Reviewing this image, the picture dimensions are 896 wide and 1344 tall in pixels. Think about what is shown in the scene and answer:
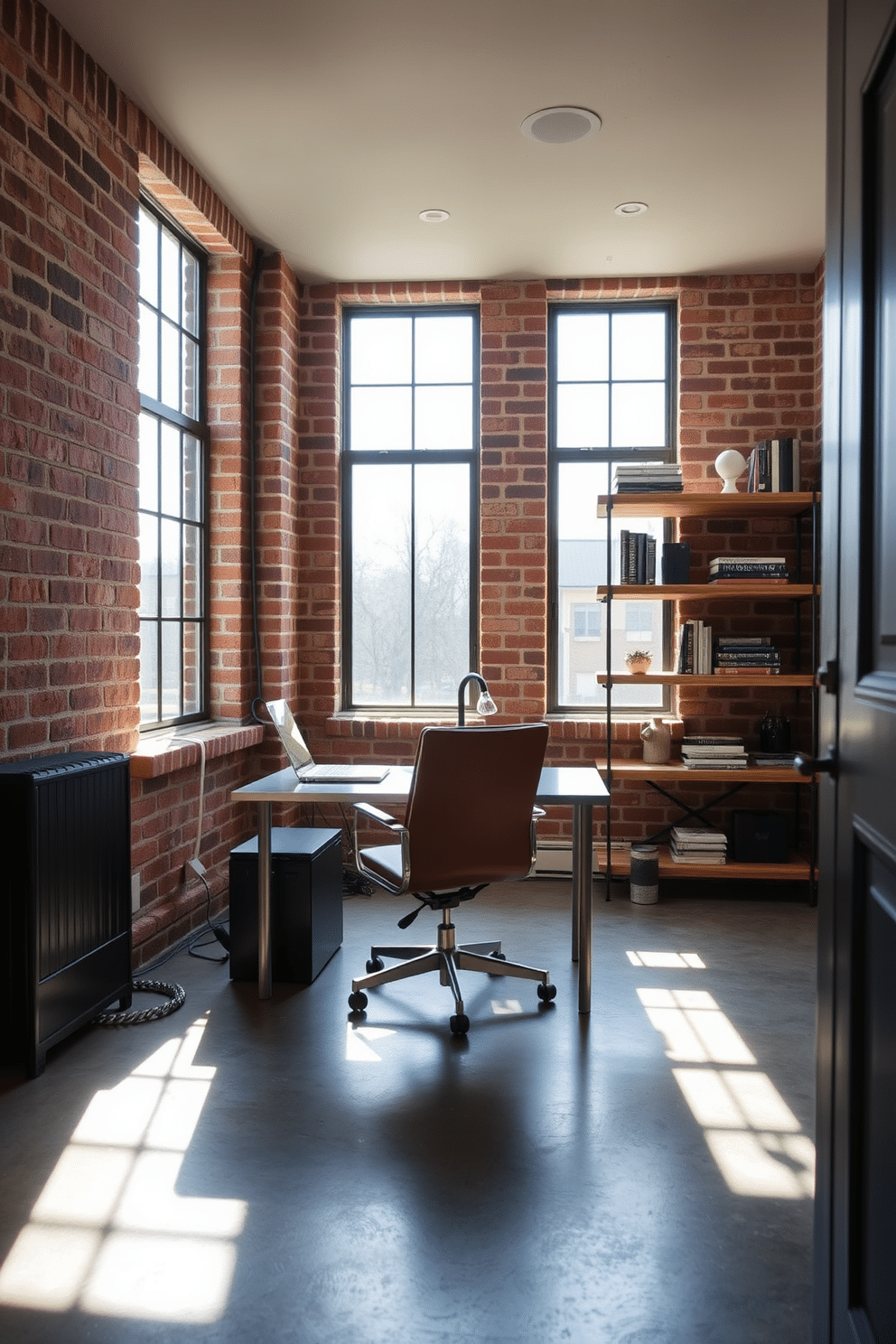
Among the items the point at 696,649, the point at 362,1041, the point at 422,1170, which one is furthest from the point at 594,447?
the point at 422,1170

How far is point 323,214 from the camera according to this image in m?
4.39

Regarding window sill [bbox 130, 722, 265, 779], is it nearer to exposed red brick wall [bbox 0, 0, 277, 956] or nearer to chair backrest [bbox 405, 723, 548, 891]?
exposed red brick wall [bbox 0, 0, 277, 956]

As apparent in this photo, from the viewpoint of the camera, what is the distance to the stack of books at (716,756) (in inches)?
183

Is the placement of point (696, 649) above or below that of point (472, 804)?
above

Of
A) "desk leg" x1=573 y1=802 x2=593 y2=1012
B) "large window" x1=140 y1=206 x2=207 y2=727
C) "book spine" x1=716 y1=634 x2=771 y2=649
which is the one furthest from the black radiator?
"book spine" x1=716 y1=634 x2=771 y2=649

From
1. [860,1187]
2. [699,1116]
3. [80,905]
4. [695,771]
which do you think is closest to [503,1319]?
[860,1187]

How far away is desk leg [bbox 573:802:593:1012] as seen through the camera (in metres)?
3.16

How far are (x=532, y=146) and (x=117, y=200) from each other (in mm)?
1519

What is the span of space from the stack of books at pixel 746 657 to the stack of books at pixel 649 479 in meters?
0.76

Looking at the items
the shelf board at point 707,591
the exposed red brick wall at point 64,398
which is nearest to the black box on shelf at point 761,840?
the shelf board at point 707,591

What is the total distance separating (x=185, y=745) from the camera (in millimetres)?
3893

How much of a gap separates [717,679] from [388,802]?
2.00m

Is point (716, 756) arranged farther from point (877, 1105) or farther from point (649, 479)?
point (877, 1105)

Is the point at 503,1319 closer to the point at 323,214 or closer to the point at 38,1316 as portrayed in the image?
the point at 38,1316
